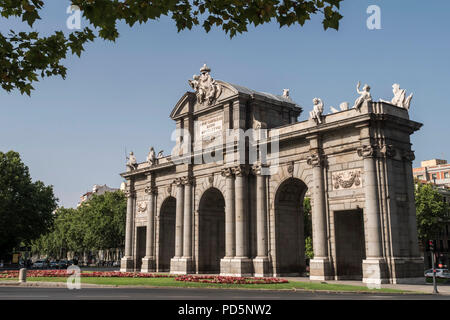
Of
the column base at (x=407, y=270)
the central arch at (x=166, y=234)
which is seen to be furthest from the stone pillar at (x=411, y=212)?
the central arch at (x=166, y=234)

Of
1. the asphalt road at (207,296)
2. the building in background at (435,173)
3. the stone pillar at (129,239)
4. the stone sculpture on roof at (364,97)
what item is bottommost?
the asphalt road at (207,296)

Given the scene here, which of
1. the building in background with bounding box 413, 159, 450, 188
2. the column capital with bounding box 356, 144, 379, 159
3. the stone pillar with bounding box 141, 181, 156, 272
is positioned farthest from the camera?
the building in background with bounding box 413, 159, 450, 188

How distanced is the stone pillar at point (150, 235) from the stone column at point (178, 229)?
4.94 metres

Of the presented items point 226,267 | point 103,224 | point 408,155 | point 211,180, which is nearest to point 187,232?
point 211,180

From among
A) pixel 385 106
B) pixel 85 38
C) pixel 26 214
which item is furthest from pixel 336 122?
pixel 26 214

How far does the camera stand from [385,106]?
1275 inches

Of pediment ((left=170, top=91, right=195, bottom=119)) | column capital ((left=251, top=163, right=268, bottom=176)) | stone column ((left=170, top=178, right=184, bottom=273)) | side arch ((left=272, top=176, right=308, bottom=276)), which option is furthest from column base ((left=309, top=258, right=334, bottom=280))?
pediment ((left=170, top=91, right=195, bottom=119))

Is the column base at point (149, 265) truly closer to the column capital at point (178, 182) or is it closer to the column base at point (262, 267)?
the column capital at point (178, 182)

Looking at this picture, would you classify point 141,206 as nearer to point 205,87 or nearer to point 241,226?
point 205,87

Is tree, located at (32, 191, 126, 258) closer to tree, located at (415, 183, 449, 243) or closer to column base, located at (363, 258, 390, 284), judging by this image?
tree, located at (415, 183, 449, 243)

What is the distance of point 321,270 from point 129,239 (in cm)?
2607

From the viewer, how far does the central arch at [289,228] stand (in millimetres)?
37781

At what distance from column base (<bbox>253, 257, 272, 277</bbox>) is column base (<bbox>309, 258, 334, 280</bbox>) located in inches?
194

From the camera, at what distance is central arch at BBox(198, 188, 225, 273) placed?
43.4 meters
